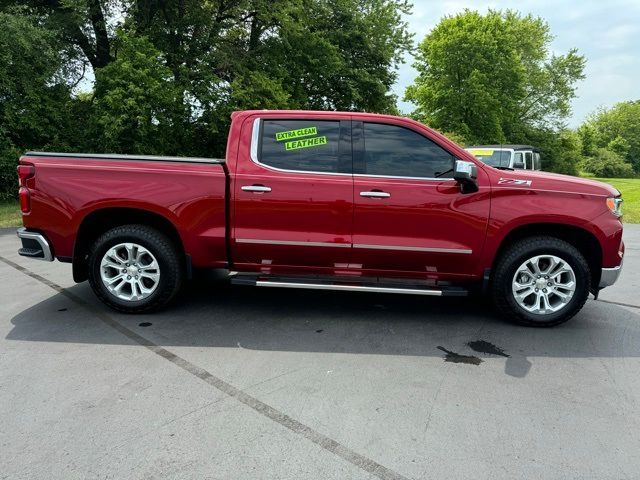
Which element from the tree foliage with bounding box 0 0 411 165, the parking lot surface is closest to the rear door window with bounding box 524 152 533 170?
the tree foliage with bounding box 0 0 411 165

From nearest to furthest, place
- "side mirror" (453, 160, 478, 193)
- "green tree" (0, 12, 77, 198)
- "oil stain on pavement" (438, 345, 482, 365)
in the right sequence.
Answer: "oil stain on pavement" (438, 345, 482, 365) < "side mirror" (453, 160, 478, 193) < "green tree" (0, 12, 77, 198)

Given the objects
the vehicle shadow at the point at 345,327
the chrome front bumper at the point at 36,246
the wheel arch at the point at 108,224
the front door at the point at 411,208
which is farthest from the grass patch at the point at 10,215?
the front door at the point at 411,208

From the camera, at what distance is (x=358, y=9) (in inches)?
950

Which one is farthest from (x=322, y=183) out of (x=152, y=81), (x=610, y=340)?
(x=152, y=81)

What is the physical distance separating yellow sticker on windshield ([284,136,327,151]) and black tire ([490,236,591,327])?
2.04 meters

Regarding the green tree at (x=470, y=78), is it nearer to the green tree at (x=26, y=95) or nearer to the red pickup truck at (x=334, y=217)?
the green tree at (x=26, y=95)

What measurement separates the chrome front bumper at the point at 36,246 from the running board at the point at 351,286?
183cm

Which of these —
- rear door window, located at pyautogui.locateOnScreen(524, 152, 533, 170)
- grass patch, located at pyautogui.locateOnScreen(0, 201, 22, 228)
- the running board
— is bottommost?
the running board

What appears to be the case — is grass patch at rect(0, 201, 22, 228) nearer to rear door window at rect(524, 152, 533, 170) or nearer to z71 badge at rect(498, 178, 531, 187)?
z71 badge at rect(498, 178, 531, 187)

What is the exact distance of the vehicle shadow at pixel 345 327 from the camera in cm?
403

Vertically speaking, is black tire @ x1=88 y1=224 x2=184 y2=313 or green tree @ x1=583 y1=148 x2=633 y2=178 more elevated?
green tree @ x1=583 y1=148 x2=633 y2=178

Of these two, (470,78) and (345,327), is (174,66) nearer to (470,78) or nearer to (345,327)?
(345,327)

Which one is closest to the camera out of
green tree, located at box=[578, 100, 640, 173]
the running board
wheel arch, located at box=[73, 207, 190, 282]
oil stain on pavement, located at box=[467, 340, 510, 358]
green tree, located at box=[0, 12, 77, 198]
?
oil stain on pavement, located at box=[467, 340, 510, 358]

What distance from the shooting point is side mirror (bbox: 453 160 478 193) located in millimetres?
4164
